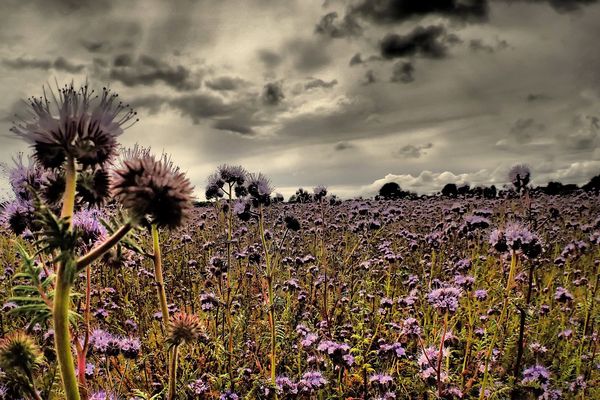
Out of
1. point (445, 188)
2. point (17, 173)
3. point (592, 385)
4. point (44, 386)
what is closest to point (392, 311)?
point (592, 385)

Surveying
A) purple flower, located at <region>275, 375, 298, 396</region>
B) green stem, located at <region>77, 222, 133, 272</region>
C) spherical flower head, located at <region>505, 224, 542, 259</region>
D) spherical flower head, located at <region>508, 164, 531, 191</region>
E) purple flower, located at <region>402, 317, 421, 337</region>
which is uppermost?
spherical flower head, located at <region>508, 164, 531, 191</region>

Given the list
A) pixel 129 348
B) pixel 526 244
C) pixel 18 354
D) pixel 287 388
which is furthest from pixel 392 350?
pixel 18 354

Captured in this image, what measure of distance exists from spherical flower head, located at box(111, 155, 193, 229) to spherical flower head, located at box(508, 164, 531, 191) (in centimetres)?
741

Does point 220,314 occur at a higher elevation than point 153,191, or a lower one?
lower

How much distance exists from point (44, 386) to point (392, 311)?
4.65 metres

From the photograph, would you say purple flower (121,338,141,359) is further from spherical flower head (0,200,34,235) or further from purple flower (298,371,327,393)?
purple flower (298,371,327,393)

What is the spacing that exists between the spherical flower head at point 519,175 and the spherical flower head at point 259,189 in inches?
194

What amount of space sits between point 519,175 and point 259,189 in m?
5.34

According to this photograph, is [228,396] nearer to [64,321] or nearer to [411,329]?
[411,329]

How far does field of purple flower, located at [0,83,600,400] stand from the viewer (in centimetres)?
129

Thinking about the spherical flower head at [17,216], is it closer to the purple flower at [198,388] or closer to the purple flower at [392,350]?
the purple flower at [198,388]

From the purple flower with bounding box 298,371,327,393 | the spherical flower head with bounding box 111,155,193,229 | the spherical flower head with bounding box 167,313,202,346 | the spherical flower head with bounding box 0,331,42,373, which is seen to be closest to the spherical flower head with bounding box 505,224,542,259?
the purple flower with bounding box 298,371,327,393

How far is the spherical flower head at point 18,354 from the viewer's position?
1.42 meters

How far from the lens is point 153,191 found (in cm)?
123
